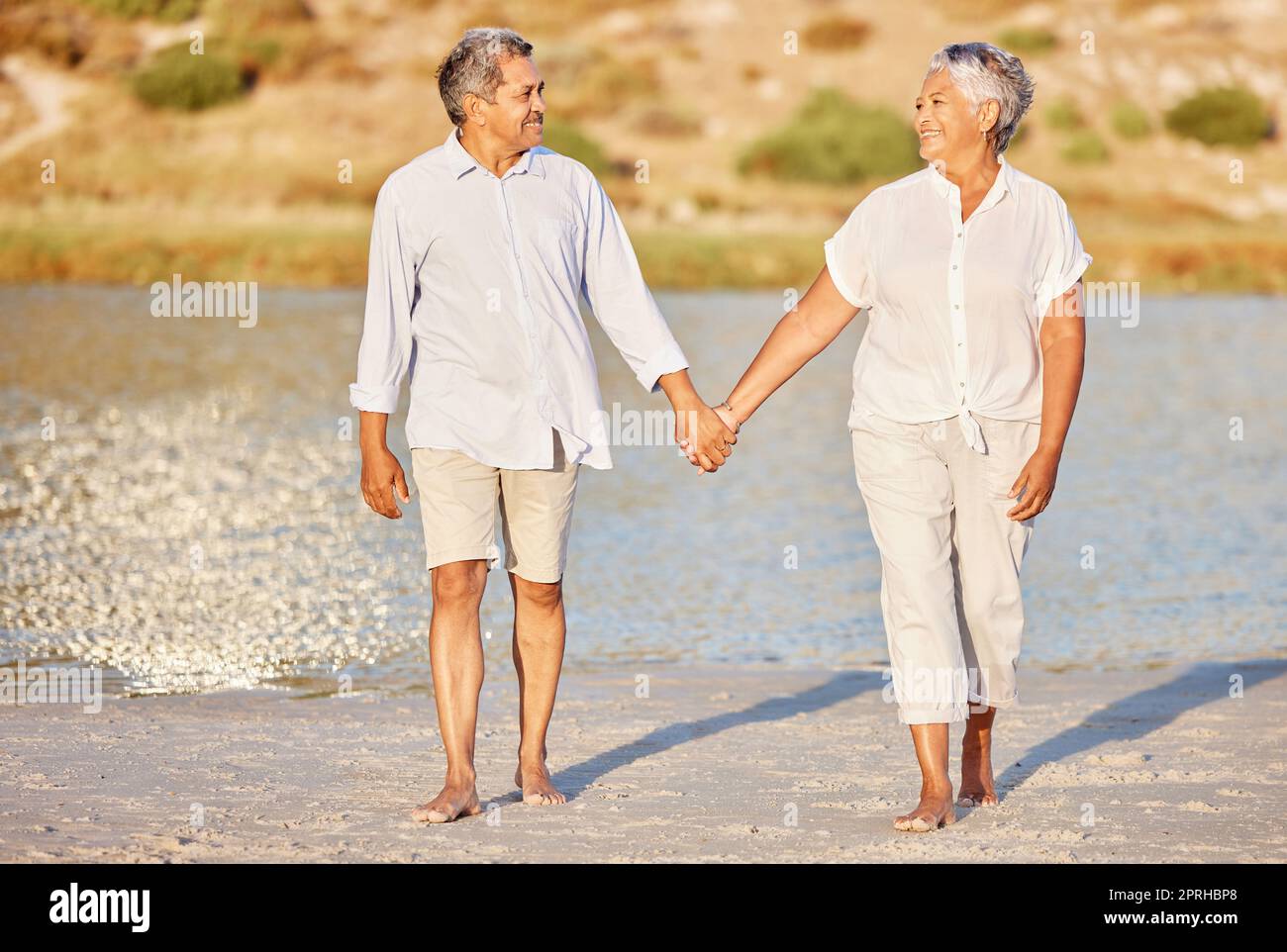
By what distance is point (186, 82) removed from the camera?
5234 centimetres

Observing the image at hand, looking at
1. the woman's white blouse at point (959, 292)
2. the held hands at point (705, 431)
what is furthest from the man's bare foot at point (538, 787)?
the woman's white blouse at point (959, 292)

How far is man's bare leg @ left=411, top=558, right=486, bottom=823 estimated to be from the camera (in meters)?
5.66

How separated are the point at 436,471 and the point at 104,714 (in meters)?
2.11

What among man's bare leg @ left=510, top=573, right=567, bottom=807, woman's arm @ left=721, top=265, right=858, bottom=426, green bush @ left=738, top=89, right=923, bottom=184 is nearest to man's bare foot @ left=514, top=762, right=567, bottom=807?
man's bare leg @ left=510, top=573, right=567, bottom=807

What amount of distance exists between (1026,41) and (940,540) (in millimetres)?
61259

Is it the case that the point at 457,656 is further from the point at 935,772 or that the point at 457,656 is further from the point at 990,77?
the point at 990,77

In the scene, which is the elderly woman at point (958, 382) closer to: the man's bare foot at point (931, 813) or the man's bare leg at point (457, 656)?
the man's bare foot at point (931, 813)

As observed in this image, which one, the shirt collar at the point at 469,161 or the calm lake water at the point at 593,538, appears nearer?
the shirt collar at the point at 469,161

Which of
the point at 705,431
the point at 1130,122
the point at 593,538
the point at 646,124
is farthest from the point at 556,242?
the point at 1130,122

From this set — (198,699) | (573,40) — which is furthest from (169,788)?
(573,40)

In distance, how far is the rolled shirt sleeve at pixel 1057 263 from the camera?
5.64 meters

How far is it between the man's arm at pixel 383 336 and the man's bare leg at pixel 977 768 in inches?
67.1

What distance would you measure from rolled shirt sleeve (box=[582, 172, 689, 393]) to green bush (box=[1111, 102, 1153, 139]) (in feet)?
180

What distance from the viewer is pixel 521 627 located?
5918mm
